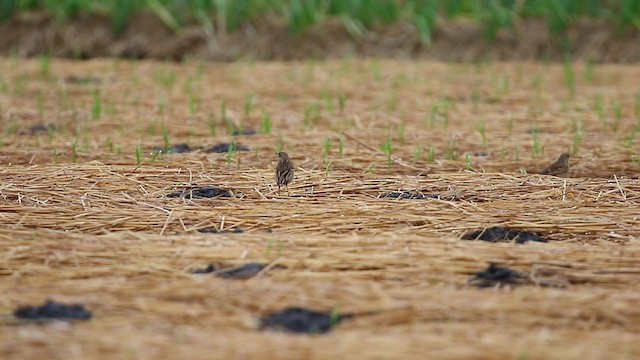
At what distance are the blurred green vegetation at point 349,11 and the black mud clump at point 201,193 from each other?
18.5 ft

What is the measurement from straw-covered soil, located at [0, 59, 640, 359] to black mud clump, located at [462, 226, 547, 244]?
28 mm

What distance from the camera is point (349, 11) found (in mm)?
10148

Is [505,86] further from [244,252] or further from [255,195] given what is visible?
[244,252]

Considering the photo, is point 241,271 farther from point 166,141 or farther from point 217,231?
point 166,141

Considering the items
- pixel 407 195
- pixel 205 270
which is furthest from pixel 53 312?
pixel 407 195

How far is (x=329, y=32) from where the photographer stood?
399 inches

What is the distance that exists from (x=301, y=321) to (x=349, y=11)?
24.4 feet

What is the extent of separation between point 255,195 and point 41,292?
140 centimetres

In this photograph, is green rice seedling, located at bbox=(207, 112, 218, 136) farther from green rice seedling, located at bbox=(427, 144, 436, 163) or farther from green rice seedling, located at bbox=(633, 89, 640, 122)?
green rice seedling, located at bbox=(633, 89, 640, 122)

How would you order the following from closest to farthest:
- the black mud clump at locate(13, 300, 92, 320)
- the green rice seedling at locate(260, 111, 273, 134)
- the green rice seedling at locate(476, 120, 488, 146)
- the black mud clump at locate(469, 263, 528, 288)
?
the black mud clump at locate(13, 300, 92, 320)
the black mud clump at locate(469, 263, 528, 288)
the green rice seedling at locate(476, 120, 488, 146)
the green rice seedling at locate(260, 111, 273, 134)

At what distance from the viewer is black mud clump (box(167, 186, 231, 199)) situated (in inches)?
174

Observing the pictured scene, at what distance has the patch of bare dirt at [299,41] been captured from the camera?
988 centimetres

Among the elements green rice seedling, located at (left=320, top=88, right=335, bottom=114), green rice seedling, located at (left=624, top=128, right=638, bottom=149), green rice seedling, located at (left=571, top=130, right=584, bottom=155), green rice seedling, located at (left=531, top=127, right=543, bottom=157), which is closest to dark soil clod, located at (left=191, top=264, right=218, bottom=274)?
green rice seedling, located at (left=531, top=127, right=543, bottom=157)

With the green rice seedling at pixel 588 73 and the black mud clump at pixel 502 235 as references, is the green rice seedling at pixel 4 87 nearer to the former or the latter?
the green rice seedling at pixel 588 73
